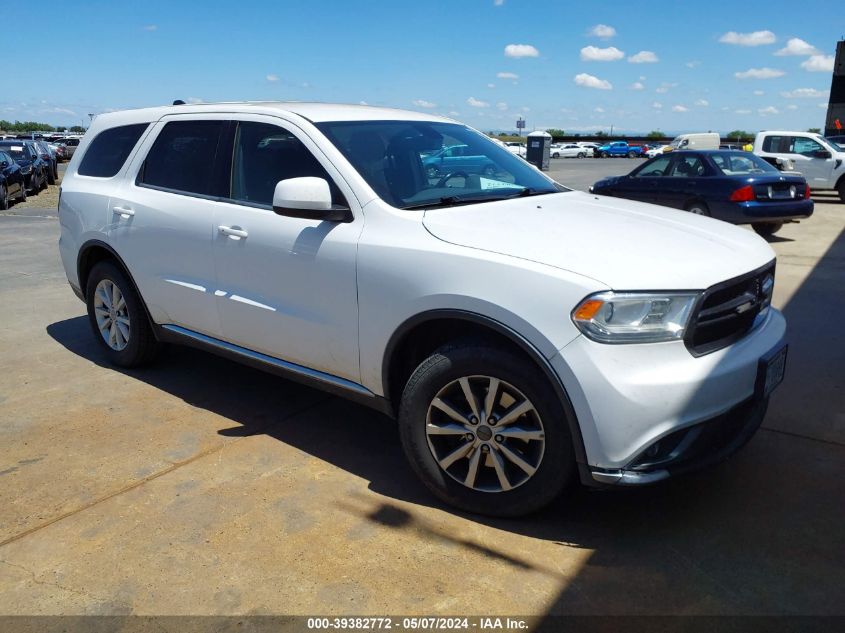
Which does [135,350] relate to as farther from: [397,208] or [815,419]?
[815,419]

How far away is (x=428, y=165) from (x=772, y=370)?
6.62 ft

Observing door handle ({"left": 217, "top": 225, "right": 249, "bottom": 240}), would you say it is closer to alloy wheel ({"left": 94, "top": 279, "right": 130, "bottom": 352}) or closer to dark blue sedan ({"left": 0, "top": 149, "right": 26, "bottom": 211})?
alloy wheel ({"left": 94, "top": 279, "right": 130, "bottom": 352})

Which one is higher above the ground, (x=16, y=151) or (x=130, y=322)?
(x=16, y=151)

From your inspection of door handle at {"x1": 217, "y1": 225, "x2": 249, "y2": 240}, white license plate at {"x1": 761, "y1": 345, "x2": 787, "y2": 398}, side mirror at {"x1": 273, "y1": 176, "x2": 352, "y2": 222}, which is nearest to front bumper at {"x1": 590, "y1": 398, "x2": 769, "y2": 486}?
white license plate at {"x1": 761, "y1": 345, "x2": 787, "y2": 398}

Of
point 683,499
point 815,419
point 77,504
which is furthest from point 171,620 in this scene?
point 815,419

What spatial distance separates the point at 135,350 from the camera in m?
5.18

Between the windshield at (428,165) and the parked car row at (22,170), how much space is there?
617 inches

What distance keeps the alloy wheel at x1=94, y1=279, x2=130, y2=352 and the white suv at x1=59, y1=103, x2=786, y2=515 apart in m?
0.38

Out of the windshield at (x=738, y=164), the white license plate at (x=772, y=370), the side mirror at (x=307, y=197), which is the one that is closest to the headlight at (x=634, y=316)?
the white license plate at (x=772, y=370)

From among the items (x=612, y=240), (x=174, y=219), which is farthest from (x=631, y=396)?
(x=174, y=219)

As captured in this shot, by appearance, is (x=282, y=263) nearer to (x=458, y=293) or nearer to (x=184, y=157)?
(x=458, y=293)

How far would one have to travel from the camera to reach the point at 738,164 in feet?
39.2

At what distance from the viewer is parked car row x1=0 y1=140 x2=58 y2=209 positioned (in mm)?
17469

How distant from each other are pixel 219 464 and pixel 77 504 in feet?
2.26
